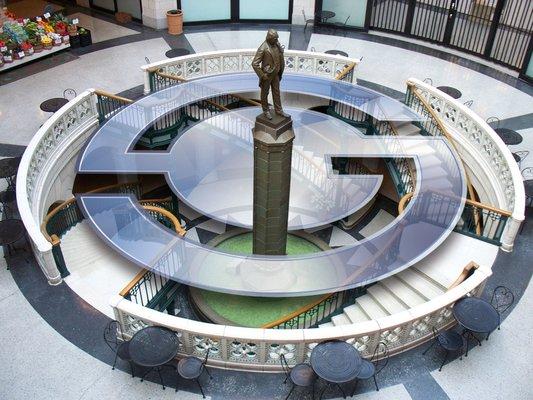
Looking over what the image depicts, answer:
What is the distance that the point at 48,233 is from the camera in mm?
13281

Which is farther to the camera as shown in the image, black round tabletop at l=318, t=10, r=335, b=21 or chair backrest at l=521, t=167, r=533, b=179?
black round tabletop at l=318, t=10, r=335, b=21

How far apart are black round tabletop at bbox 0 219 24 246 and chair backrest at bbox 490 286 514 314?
10.5 metres

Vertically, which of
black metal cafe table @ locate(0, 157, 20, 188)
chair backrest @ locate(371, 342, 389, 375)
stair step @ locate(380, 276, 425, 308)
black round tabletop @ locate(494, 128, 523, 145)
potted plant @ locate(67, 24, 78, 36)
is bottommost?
stair step @ locate(380, 276, 425, 308)

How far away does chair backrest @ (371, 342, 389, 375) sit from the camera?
10.3 meters

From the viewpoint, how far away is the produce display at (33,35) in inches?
766

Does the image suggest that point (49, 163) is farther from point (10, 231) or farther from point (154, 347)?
point (154, 347)

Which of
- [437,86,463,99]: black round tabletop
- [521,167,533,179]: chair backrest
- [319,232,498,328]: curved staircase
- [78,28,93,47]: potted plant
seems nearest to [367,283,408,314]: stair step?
[319,232,498,328]: curved staircase

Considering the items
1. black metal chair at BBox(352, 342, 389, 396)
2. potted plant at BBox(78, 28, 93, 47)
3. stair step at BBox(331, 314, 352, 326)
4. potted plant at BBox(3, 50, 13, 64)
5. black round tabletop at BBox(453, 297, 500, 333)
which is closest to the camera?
black metal chair at BBox(352, 342, 389, 396)

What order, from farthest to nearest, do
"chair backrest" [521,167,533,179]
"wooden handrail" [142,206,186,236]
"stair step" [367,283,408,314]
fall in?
"chair backrest" [521,167,533,179], "wooden handrail" [142,206,186,236], "stair step" [367,283,408,314]

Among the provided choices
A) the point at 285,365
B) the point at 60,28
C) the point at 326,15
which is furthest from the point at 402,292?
the point at 60,28

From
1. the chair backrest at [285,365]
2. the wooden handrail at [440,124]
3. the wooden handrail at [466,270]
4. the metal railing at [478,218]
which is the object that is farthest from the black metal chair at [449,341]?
the wooden handrail at [440,124]

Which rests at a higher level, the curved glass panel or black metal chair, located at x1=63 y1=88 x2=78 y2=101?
black metal chair, located at x1=63 y1=88 x2=78 y2=101

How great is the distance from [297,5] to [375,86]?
Result: 6672 mm

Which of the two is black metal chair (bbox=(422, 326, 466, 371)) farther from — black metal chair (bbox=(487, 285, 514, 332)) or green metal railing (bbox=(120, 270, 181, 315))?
green metal railing (bbox=(120, 270, 181, 315))
